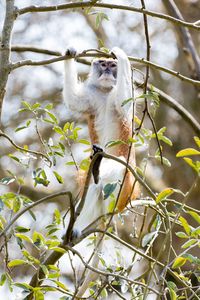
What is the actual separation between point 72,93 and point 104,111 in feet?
0.96

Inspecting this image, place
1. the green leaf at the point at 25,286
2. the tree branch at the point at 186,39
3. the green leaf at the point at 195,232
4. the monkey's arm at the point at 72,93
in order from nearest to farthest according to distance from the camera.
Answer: the green leaf at the point at 195,232, the green leaf at the point at 25,286, the monkey's arm at the point at 72,93, the tree branch at the point at 186,39

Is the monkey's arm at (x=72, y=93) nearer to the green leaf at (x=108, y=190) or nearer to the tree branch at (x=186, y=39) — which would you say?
the tree branch at (x=186, y=39)

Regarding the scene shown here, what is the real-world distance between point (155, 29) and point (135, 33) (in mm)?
688

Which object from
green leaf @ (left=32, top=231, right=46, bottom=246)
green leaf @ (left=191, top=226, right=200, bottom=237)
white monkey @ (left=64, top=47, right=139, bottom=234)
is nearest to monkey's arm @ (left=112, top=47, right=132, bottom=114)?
white monkey @ (left=64, top=47, right=139, bottom=234)

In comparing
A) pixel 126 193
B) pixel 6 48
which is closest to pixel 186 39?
pixel 126 193

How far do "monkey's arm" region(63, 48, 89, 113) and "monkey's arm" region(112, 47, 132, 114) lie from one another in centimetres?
39

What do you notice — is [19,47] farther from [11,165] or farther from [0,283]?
[11,165]

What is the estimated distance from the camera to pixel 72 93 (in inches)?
200

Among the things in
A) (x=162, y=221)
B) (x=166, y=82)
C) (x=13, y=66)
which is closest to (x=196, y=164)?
(x=162, y=221)

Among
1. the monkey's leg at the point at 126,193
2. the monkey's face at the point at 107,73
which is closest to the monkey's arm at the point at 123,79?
the monkey's face at the point at 107,73

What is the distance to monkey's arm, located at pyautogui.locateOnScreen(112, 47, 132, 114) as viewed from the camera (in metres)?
4.34

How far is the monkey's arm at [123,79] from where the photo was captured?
14.2 feet

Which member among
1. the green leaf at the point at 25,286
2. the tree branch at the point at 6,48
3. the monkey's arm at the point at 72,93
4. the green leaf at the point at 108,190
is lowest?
the green leaf at the point at 25,286

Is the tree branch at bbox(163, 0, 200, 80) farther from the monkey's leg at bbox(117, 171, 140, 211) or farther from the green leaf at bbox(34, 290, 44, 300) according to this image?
the green leaf at bbox(34, 290, 44, 300)
